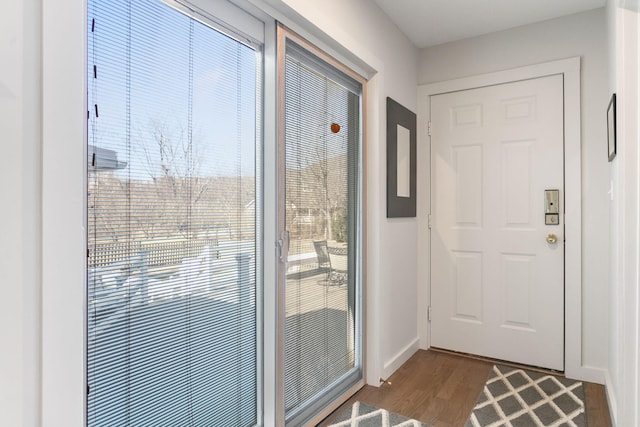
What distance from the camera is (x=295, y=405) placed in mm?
1916

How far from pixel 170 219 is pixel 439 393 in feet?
6.50

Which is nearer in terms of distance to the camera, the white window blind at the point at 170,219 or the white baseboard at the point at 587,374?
the white window blind at the point at 170,219

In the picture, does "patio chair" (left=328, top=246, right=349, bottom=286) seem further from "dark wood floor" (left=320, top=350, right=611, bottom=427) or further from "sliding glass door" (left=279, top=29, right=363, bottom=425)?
"dark wood floor" (left=320, top=350, right=611, bottom=427)

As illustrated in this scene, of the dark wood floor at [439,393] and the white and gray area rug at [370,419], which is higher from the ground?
the white and gray area rug at [370,419]

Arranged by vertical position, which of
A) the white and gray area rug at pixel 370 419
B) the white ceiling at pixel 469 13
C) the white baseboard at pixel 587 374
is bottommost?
the white and gray area rug at pixel 370 419

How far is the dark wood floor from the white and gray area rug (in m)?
0.04

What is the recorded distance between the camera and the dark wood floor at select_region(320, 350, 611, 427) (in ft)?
6.90

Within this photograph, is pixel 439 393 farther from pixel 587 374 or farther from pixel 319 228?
pixel 319 228

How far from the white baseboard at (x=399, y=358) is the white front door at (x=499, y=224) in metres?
0.19

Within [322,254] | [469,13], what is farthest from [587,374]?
[469,13]

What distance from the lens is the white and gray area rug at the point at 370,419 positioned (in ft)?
6.57

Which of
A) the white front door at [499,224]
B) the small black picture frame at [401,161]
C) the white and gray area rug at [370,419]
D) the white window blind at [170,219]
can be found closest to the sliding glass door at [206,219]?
the white window blind at [170,219]

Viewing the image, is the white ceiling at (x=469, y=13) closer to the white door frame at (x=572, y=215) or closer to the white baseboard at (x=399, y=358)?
the white door frame at (x=572, y=215)

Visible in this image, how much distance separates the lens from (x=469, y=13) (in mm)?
2578
